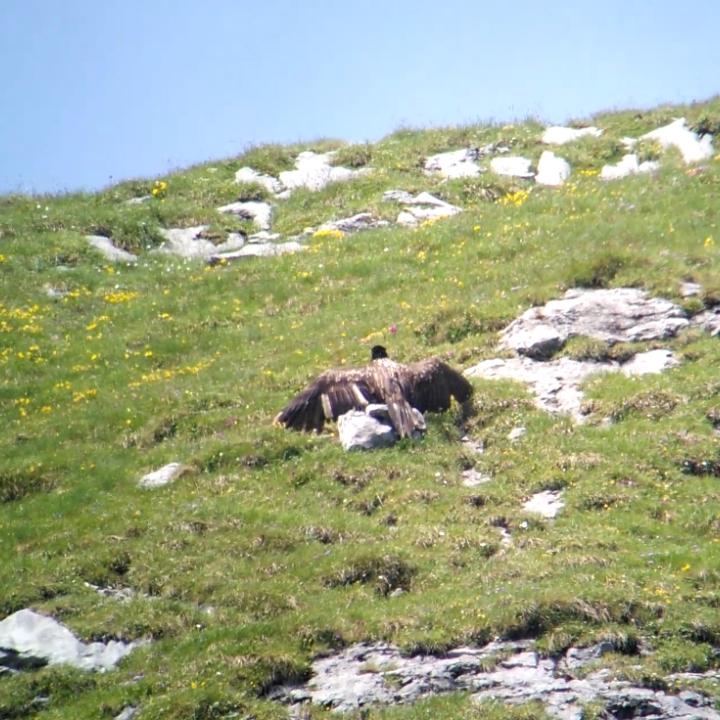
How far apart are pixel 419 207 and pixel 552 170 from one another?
12.7 feet

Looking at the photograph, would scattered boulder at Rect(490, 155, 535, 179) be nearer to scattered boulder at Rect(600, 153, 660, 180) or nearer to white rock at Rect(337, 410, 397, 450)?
scattered boulder at Rect(600, 153, 660, 180)

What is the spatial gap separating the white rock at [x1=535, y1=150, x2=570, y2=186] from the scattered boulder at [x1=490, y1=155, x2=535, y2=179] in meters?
0.32

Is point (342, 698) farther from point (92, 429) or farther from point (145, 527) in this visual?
point (92, 429)

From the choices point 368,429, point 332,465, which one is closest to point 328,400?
point 368,429

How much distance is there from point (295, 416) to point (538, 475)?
447cm

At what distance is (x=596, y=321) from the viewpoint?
24.8 metres

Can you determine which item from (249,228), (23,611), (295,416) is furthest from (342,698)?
(249,228)

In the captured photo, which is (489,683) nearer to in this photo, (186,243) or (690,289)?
(690,289)

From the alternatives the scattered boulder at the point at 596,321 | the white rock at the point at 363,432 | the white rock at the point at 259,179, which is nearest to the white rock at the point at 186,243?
the white rock at the point at 259,179

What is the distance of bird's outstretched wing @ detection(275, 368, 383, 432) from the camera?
893 inches

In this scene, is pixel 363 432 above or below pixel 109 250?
below

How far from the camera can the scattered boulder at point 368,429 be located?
861 inches

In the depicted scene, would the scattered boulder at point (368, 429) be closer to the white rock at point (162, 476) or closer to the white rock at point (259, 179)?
the white rock at point (162, 476)

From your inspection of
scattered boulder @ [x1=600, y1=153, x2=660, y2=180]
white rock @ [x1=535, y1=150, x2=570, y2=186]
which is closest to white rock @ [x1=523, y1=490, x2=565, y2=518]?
scattered boulder @ [x1=600, y1=153, x2=660, y2=180]
